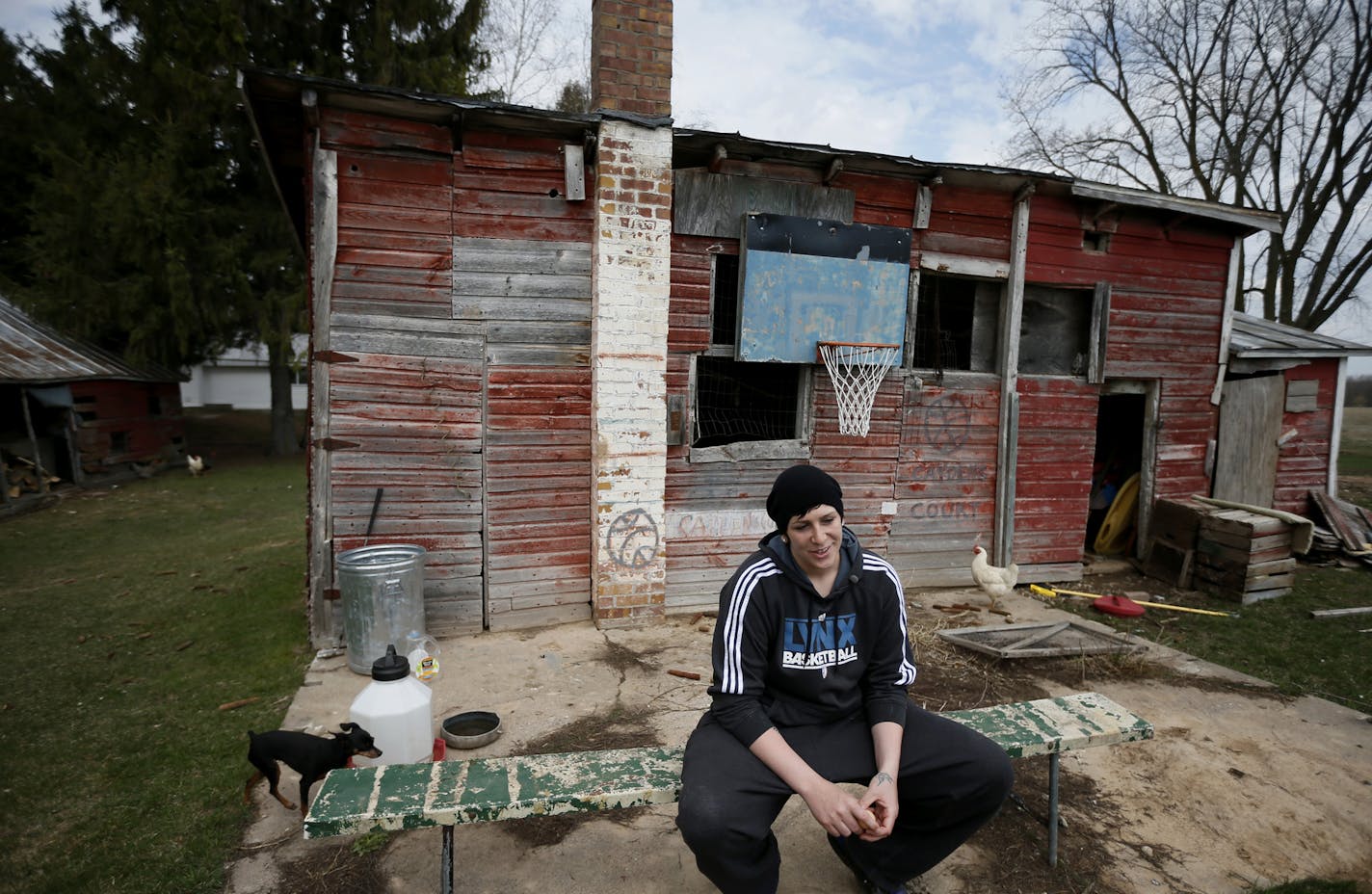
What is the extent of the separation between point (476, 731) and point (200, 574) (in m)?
5.48

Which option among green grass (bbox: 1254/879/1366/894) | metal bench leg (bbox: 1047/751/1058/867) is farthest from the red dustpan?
metal bench leg (bbox: 1047/751/1058/867)

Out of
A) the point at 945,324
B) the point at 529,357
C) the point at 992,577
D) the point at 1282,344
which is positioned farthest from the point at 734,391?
the point at 1282,344

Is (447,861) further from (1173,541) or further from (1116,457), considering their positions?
(1116,457)

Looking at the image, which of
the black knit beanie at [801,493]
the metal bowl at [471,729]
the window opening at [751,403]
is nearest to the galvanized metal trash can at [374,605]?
the metal bowl at [471,729]

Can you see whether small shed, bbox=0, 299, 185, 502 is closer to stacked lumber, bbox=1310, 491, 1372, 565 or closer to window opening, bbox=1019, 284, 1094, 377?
window opening, bbox=1019, 284, 1094, 377

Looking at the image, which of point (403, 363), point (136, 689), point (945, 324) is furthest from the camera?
point (945, 324)

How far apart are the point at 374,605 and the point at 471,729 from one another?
137 cm

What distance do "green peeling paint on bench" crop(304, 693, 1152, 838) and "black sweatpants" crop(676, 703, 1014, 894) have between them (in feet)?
0.74

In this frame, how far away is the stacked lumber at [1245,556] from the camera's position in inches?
272

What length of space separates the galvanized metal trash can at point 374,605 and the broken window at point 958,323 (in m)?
5.15

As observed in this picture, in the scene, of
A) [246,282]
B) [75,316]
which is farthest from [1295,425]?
[75,316]

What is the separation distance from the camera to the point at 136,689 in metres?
4.75

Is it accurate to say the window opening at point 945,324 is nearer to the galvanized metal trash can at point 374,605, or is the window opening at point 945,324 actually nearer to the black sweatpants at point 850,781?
the black sweatpants at point 850,781

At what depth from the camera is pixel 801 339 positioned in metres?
6.15
